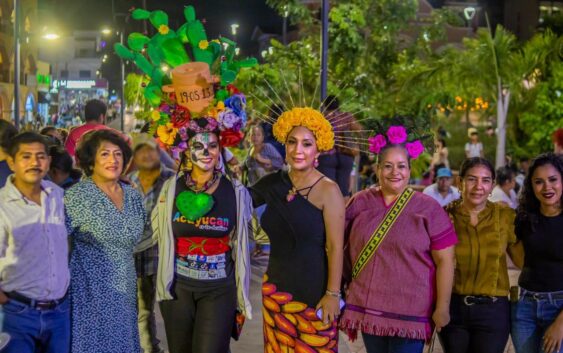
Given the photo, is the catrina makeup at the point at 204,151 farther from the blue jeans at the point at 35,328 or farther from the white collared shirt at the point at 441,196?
the white collared shirt at the point at 441,196

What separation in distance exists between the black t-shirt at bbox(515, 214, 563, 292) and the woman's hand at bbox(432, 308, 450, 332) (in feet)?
1.85

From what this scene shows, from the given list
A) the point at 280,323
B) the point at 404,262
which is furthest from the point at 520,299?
the point at 280,323

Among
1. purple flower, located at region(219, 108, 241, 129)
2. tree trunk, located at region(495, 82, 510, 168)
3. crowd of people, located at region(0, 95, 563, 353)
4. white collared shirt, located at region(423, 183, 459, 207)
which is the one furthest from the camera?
tree trunk, located at region(495, 82, 510, 168)

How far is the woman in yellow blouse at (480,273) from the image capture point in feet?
15.0

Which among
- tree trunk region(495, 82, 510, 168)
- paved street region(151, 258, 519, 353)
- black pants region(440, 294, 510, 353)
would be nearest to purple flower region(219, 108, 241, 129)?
black pants region(440, 294, 510, 353)

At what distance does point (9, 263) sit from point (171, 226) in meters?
1.04

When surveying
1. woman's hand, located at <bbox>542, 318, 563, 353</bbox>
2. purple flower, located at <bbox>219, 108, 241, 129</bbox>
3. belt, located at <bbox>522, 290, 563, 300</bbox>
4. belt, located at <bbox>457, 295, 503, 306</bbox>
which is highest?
purple flower, located at <bbox>219, 108, 241, 129</bbox>

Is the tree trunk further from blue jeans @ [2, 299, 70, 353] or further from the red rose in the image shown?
blue jeans @ [2, 299, 70, 353]

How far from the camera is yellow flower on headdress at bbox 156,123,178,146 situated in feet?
17.2

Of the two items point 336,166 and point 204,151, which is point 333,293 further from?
point 336,166

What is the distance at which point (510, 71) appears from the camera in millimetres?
19875

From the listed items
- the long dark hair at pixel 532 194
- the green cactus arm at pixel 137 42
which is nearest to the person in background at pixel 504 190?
the long dark hair at pixel 532 194

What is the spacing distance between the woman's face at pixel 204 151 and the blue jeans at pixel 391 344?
57.8 inches

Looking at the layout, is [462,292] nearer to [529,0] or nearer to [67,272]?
[67,272]
